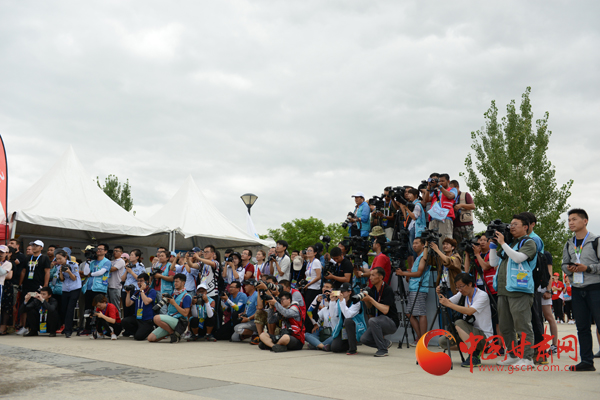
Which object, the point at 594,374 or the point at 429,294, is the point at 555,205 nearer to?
the point at 429,294

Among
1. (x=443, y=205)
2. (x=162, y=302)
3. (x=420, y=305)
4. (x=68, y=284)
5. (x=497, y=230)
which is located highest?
(x=443, y=205)

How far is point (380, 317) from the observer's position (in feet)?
23.6

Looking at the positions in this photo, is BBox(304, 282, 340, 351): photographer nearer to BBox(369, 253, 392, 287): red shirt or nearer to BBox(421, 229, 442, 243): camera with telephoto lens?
BBox(369, 253, 392, 287): red shirt

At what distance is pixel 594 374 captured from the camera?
5215 millimetres

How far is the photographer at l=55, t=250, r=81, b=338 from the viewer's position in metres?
10.1

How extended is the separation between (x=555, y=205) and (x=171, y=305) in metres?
20.6

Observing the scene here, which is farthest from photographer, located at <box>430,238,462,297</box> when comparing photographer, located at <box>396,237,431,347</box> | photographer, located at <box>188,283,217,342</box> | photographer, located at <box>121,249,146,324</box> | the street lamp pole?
the street lamp pole

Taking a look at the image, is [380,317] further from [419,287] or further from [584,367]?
[584,367]

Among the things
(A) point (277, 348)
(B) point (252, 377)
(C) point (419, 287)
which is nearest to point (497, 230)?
(C) point (419, 287)

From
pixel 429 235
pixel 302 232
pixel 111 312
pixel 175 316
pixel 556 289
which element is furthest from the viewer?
pixel 302 232

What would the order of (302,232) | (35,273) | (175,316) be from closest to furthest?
(175,316)
(35,273)
(302,232)

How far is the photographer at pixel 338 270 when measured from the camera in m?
8.50

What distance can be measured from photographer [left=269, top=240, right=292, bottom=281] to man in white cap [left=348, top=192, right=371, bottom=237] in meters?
1.61

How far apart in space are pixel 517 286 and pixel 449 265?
5.29 feet
